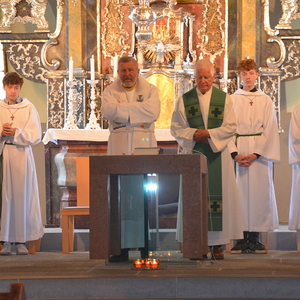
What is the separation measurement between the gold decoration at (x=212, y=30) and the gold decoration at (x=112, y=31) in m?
1.11

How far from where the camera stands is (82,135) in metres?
8.30

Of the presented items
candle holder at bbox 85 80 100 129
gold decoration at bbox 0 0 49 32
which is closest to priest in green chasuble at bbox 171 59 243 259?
candle holder at bbox 85 80 100 129

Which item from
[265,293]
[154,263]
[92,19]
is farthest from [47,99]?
A: [265,293]

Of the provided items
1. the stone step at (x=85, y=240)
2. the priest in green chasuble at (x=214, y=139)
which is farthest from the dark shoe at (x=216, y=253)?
the stone step at (x=85, y=240)

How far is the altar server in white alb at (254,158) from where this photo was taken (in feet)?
21.1

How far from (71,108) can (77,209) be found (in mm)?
2355

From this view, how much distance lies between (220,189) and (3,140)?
2.44 metres

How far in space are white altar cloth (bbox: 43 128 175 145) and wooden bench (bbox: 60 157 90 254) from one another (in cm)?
80

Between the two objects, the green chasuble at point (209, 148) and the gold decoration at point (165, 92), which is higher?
the gold decoration at point (165, 92)

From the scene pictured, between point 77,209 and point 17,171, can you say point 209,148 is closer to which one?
point 77,209

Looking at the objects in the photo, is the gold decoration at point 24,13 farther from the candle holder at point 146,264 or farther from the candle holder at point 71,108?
the candle holder at point 146,264

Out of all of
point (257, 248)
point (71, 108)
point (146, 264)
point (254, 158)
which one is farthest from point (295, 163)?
point (71, 108)

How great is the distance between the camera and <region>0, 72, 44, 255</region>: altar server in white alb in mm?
6703

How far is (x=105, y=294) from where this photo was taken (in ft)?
14.4
